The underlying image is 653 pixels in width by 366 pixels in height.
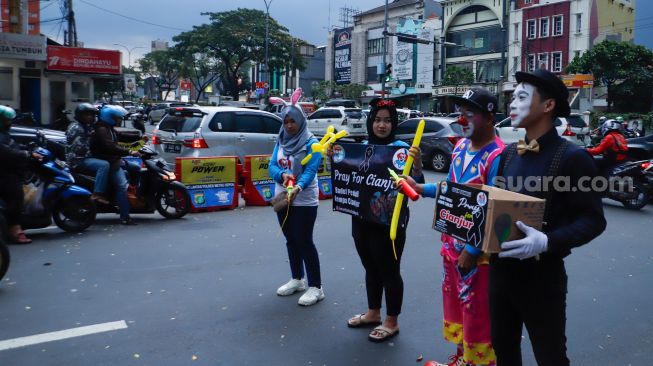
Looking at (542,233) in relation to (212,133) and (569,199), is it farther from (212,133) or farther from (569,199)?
(212,133)

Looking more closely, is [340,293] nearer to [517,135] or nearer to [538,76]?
[538,76]

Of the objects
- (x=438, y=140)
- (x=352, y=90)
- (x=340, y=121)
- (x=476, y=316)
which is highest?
(x=352, y=90)

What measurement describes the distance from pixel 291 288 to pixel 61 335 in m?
1.98

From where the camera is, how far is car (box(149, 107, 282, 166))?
1199cm

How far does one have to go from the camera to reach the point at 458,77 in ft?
163

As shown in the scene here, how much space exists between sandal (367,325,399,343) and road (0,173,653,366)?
6cm

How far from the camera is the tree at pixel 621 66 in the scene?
111ft

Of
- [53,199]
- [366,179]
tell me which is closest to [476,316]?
[366,179]

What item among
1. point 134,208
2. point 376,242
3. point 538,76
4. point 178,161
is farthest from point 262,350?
point 178,161

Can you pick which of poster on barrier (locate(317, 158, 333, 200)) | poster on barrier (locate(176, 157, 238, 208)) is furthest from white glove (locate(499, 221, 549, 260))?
poster on barrier (locate(317, 158, 333, 200))

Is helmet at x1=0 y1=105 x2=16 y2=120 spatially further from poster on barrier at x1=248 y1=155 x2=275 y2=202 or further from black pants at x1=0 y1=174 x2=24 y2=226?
poster on barrier at x1=248 y1=155 x2=275 y2=202

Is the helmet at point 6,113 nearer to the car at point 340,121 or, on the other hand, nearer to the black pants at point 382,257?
the black pants at point 382,257

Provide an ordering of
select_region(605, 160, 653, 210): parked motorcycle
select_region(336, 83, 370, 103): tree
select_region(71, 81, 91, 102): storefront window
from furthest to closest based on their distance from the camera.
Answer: select_region(336, 83, 370, 103): tree → select_region(71, 81, 91, 102): storefront window → select_region(605, 160, 653, 210): parked motorcycle

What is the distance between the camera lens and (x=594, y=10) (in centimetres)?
4384
